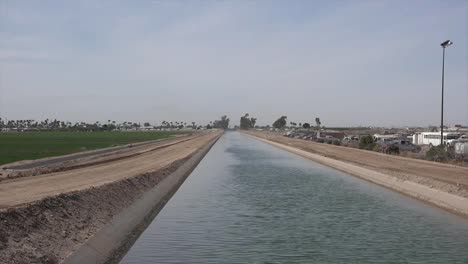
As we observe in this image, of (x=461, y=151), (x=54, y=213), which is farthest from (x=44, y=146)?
(x=54, y=213)

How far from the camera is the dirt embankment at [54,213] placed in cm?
1202

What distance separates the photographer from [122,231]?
1739cm

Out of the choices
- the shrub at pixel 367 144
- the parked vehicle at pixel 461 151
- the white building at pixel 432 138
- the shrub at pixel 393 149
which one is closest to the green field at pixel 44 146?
the shrub at pixel 393 149

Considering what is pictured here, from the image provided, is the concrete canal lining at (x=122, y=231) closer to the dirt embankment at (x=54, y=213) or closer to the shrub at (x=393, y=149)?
the dirt embankment at (x=54, y=213)

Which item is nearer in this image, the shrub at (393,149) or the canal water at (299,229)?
the canal water at (299,229)

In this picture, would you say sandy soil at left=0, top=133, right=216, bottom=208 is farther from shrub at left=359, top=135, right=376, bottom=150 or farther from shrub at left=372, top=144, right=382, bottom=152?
shrub at left=359, top=135, right=376, bottom=150

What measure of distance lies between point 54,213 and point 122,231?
214 centimetres

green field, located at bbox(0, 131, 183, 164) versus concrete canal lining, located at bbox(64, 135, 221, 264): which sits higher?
green field, located at bbox(0, 131, 183, 164)

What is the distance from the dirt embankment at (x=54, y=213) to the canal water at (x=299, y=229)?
1499 millimetres

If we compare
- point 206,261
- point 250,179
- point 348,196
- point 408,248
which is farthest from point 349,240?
point 250,179

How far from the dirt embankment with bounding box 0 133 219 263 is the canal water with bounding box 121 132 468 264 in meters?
1.50

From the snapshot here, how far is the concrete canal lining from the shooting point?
13.2m

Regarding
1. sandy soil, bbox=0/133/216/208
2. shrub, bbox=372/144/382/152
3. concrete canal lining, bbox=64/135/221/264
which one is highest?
shrub, bbox=372/144/382/152

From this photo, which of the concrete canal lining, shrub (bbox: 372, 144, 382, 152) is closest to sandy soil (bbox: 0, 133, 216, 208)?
the concrete canal lining
